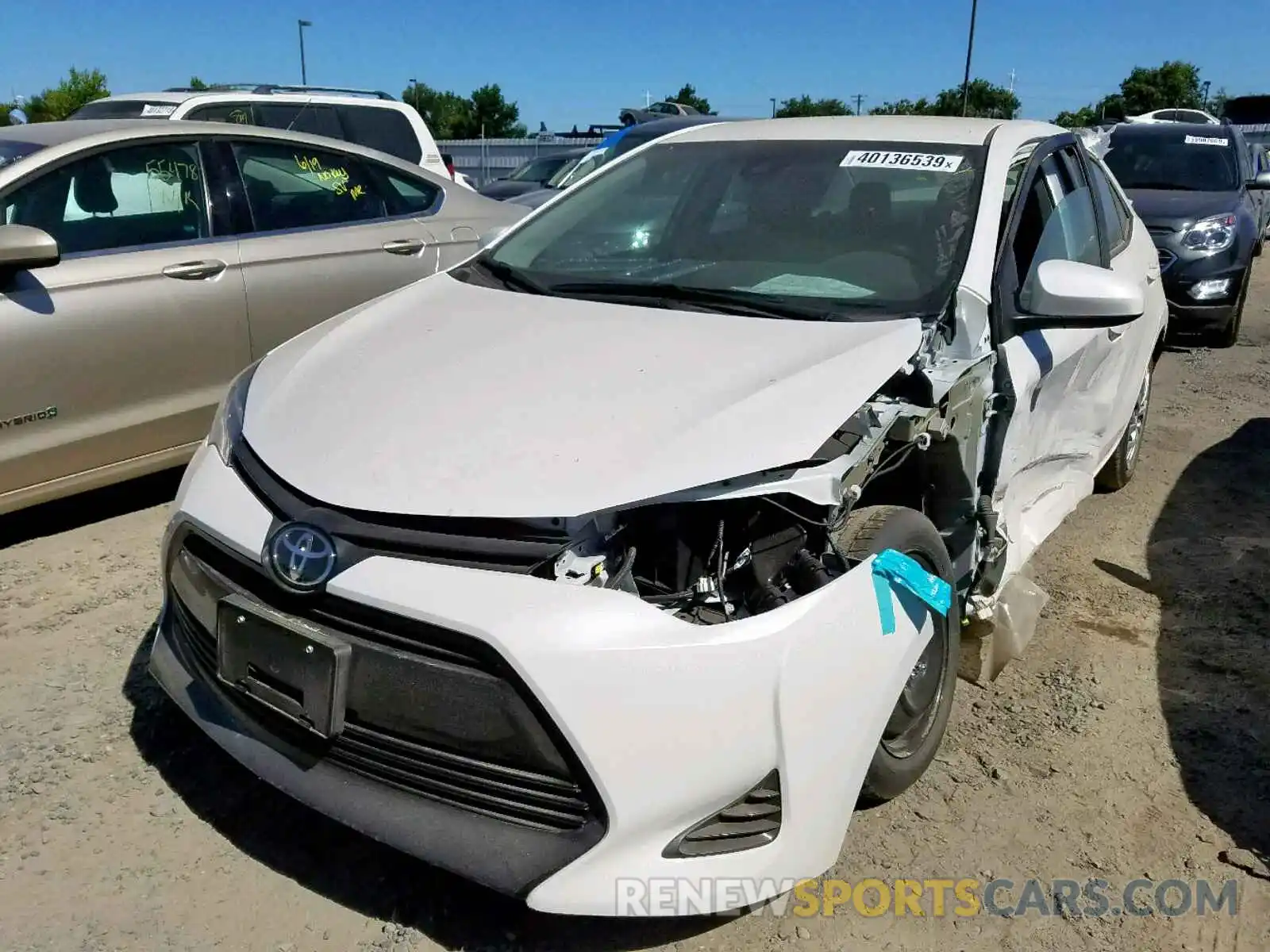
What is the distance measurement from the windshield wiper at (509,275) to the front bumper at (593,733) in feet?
4.38

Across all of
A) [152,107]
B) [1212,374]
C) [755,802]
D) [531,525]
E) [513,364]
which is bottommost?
[1212,374]

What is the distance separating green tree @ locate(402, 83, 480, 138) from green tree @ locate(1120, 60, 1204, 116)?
107ft

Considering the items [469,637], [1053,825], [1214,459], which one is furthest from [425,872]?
[1214,459]

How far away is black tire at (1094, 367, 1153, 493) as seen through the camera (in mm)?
4699

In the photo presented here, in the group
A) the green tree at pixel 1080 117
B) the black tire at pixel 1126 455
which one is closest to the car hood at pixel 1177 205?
the black tire at pixel 1126 455

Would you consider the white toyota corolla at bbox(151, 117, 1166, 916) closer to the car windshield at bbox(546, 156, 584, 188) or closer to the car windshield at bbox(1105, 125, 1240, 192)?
the car windshield at bbox(1105, 125, 1240, 192)

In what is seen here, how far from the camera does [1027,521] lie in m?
3.35

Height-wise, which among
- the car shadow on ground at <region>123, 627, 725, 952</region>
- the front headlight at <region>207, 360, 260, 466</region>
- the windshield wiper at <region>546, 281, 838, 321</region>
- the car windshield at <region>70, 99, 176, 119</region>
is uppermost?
the car windshield at <region>70, 99, 176, 119</region>

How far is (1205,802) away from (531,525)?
197cm

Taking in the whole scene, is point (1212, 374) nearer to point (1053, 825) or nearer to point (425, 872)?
point (1053, 825)

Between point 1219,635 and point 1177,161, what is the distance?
6833 mm

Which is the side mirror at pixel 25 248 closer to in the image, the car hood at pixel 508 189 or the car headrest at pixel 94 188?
the car headrest at pixel 94 188

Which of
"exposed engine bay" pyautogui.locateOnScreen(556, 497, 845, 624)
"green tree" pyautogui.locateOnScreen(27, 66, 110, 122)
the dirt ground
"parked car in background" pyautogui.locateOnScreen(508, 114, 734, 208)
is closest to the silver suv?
"parked car in background" pyautogui.locateOnScreen(508, 114, 734, 208)

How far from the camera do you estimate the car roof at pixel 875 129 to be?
3320 millimetres
